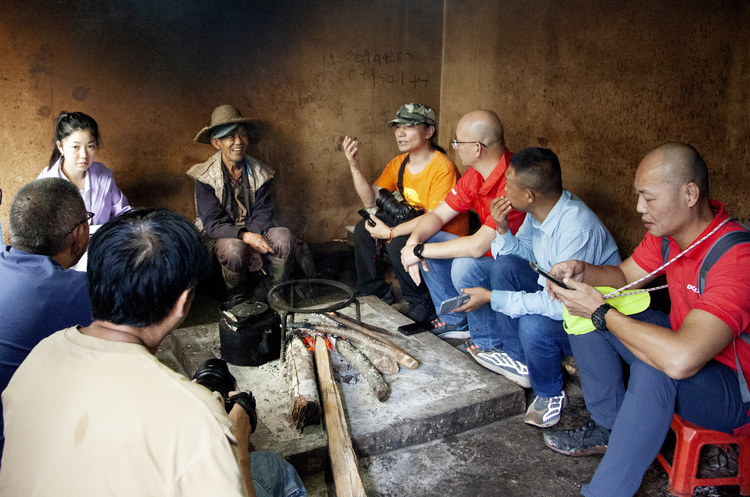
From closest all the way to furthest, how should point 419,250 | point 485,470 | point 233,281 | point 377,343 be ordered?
point 485,470 < point 377,343 < point 419,250 < point 233,281

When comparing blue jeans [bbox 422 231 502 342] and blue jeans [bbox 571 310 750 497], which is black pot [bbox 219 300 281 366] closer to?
blue jeans [bbox 422 231 502 342]

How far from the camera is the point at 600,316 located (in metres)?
2.28

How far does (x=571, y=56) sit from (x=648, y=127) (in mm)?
898

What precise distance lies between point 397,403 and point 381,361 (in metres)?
0.36

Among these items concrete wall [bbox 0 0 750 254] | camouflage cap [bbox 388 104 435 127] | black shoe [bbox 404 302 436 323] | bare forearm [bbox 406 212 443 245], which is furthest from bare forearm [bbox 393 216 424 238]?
concrete wall [bbox 0 0 750 254]

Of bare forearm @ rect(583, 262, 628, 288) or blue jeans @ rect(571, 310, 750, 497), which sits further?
bare forearm @ rect(583, 262, 628, 288)

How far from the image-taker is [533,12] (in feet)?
14.8

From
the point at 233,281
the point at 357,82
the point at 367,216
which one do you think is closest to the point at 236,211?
the point at 233,281

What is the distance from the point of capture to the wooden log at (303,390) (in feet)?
8.54

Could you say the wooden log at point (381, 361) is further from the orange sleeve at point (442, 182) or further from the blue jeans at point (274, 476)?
the orange sleeve at point (442, 182)

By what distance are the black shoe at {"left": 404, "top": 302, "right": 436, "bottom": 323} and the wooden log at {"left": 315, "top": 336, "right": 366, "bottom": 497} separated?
1.22 meters

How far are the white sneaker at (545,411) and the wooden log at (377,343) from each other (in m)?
0.68

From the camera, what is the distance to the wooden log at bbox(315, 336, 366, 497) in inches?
86.7

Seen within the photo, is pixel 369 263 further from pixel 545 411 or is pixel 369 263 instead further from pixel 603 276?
pixel 603 276
